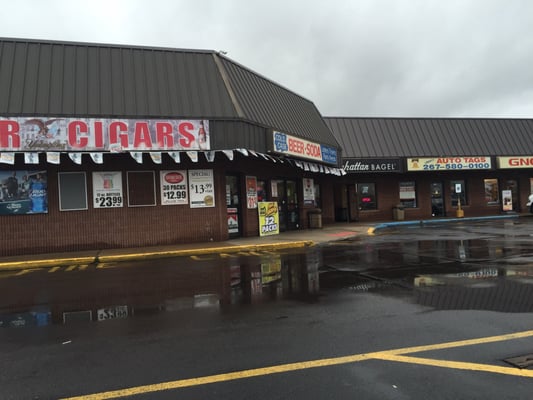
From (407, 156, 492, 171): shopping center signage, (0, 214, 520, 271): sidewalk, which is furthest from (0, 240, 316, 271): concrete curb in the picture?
(407, 156, 492, 171): shopping center signage

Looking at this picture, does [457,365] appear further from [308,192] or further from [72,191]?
[308,192]

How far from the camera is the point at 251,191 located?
17.0 meters

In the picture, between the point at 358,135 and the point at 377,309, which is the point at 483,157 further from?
the point at 377,309

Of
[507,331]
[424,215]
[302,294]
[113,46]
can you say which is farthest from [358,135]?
[507,331]

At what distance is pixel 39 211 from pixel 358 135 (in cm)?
1856

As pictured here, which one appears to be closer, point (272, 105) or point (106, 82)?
point (106, 82)

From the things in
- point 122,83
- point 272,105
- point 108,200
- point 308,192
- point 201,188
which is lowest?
point 108,200

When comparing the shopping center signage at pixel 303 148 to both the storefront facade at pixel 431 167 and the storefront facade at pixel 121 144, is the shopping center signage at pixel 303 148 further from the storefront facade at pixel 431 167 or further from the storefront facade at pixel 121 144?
the storefront facade at pixel 431 167

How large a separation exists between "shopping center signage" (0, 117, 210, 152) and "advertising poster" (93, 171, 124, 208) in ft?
4.32

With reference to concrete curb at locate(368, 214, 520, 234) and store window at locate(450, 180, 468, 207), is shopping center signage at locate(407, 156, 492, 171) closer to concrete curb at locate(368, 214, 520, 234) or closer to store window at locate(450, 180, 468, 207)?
store window at locate(450, 180, 468, 207)

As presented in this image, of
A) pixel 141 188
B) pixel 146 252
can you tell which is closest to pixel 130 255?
pixel 146 252

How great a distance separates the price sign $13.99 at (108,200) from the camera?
14.2 meters

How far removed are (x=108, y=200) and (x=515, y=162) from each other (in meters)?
24.2

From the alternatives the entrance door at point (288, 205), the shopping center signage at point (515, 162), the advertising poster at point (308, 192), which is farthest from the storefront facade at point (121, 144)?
the shopping center signage at point (515, 162)
